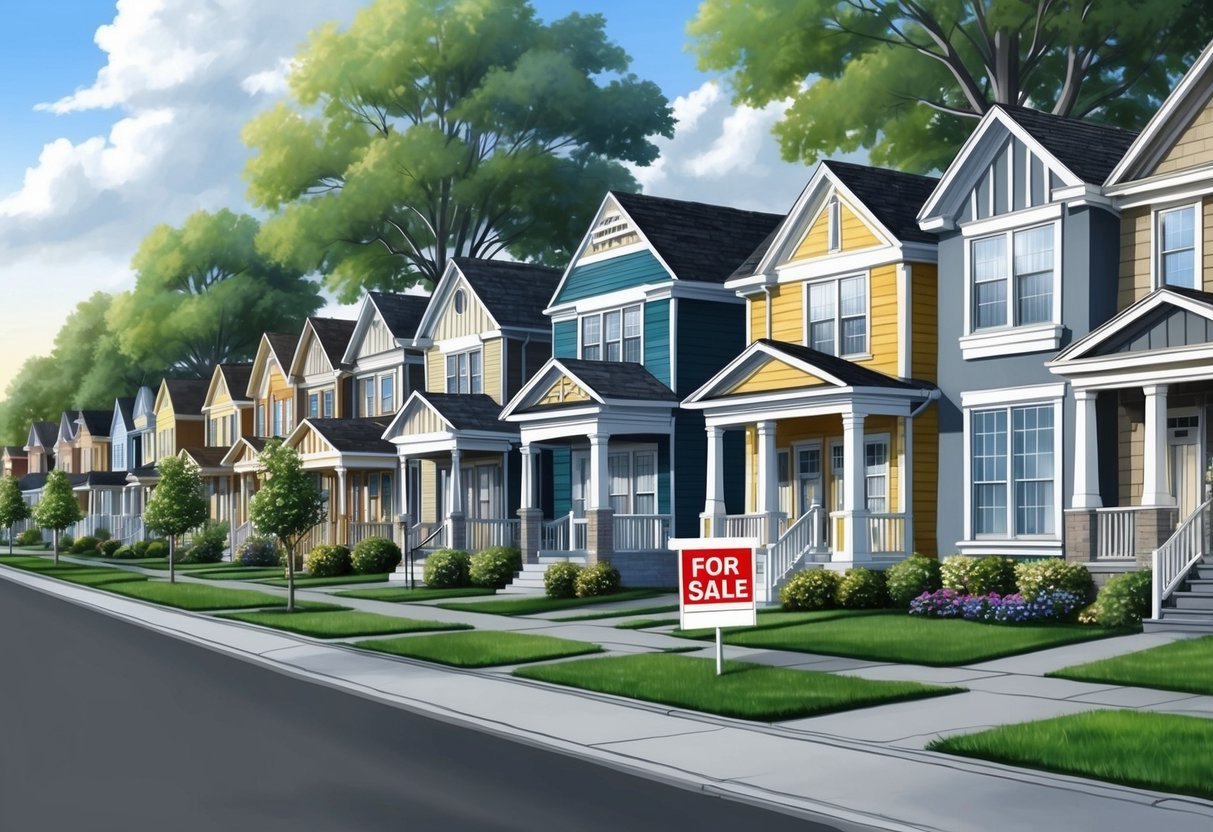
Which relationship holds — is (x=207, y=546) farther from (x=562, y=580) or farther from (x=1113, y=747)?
(x=1113, y=747)

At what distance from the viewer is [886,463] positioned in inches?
1158

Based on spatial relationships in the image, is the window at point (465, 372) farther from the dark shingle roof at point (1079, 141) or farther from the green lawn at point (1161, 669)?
the green lawn at point (1161, 669)

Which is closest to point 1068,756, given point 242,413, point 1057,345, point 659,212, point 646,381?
point 1057,345

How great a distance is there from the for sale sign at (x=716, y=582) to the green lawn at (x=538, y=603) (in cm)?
1246

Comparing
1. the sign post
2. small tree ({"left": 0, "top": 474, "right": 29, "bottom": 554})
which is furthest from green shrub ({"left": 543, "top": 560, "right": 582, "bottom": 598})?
small tree ({"left": 0, "top": 474, "right": 29, "bottom": 554})

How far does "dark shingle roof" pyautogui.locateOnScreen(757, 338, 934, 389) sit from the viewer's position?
2806cm

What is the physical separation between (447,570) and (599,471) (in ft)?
20.7

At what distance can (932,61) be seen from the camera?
157ft

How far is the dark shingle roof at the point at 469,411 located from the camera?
1617 inches

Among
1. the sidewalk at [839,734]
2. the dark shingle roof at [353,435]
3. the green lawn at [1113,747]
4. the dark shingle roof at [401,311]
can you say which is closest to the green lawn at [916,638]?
the sidewalk at [839,734]

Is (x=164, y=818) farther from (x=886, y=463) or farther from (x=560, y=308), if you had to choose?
(x=560, y=308)

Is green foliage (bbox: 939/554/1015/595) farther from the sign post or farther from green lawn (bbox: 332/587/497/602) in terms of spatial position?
green lawn (bbox: 332/587/497/602)

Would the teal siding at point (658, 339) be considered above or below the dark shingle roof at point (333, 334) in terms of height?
below

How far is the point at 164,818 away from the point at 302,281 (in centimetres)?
8974
